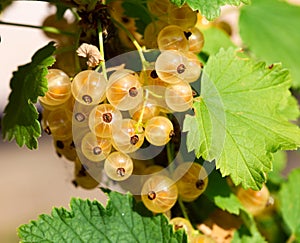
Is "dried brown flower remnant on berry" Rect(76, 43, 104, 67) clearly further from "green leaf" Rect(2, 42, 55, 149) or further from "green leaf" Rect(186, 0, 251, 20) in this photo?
"green leaf" Rect(186, 0, 251, 20)

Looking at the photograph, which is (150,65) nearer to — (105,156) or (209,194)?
(105,156)

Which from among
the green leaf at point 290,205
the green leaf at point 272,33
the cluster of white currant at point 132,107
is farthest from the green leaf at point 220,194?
the green leaf at point 272,33

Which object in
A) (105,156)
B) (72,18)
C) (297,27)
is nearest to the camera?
(105,156)

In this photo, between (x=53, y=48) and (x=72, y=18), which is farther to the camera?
(x=72, y=18)

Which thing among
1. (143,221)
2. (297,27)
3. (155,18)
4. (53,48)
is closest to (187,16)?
(155,18)

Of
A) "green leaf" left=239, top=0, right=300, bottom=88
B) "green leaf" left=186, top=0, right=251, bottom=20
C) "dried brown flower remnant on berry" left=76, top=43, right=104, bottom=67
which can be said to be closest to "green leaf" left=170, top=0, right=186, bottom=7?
"green leaf" left=186, top=0, right=251, bottom=20

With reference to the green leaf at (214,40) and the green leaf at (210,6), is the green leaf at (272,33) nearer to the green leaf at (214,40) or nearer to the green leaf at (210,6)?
the green leaf at (214,40)
